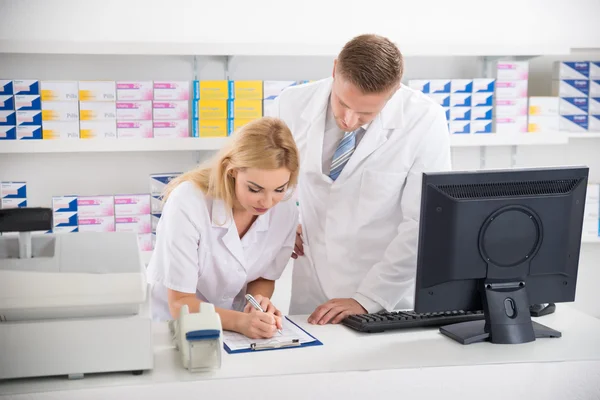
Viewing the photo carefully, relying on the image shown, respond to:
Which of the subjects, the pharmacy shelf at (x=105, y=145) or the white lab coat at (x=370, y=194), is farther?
the pharmacy shelf at (x=105, y=145)

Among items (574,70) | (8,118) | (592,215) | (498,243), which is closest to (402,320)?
(498,243)

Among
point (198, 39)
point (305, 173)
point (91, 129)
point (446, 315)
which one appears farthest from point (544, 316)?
point (198, 39)

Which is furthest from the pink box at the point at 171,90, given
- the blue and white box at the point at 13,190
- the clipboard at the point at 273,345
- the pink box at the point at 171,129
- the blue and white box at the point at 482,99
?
the clipboard at the point at 273,345

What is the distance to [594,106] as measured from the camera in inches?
139

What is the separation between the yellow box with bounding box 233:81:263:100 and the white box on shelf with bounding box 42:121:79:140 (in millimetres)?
689

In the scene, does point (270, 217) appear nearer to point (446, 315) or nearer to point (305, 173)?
point (305, 173)

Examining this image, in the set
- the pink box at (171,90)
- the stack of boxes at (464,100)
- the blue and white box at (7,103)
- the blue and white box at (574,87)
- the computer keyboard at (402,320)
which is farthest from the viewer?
the blue and white box at (574,87)

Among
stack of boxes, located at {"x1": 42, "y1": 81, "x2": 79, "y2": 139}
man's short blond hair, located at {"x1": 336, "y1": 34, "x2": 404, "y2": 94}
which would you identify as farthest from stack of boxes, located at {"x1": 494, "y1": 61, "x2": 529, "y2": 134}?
stack of boxes, located at {"x1": 42, "y1": 81, "x2": 79, "y2": 139}

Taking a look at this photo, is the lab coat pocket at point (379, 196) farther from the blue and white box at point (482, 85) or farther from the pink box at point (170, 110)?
the blue and white box at point (482, 85)

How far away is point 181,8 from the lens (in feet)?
11.4

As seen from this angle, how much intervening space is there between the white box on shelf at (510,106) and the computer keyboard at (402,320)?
64.9 inches

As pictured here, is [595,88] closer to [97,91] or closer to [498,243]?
[498,243]

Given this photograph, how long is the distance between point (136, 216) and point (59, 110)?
21.5 inches

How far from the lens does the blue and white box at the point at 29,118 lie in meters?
2.94
